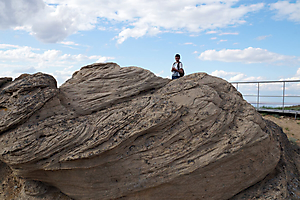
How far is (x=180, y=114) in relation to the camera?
18.1 feet

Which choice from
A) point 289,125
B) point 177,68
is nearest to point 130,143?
point 177,68

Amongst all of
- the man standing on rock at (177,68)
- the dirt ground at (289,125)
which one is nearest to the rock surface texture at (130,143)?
the man standing on rock at (177,68)

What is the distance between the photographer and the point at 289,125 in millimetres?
12281

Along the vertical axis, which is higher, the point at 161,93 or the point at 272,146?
the point at 161,93

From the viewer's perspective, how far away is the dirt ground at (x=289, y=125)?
1091cm

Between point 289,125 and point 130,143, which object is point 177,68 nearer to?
point 130,143

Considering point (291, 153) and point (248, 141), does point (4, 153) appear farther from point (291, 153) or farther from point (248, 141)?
point (291, 153)

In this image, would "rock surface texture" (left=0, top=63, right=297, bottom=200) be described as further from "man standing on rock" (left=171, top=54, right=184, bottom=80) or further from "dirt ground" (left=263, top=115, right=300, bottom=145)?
"dirt ground" (left=263, top=115, right=300, bottom=145)

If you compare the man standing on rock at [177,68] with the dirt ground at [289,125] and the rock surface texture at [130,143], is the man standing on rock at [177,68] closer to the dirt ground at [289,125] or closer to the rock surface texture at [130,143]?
the rock surface texture at [130,143]

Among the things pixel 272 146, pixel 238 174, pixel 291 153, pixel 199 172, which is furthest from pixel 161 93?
pixel 291 153

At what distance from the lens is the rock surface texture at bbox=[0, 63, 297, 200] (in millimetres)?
4941

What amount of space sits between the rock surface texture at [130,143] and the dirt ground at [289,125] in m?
6.11

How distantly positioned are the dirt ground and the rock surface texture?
6.11m

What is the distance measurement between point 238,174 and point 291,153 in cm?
382
